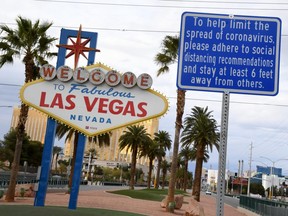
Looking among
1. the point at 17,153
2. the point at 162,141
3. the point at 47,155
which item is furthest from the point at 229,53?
the point at 162,141

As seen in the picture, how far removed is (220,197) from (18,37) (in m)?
21.5

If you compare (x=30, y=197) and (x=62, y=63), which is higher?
(x=62, y=63)

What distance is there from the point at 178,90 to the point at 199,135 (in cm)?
1508

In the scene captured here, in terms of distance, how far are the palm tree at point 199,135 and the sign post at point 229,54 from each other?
36263mm

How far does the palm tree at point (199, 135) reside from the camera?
41234 mm

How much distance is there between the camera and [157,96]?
14.3 m

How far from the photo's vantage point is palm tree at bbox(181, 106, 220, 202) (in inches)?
1623

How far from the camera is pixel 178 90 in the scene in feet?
89.9

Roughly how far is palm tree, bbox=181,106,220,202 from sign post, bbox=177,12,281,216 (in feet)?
119

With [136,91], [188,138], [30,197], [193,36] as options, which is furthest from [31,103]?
[188,138]

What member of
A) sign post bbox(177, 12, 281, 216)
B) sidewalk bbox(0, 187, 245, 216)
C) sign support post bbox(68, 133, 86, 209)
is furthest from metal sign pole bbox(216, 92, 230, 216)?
sidewalk bbox(0, 187, 245, 216)

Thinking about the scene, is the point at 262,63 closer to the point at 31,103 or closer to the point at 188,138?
the point at 31,103

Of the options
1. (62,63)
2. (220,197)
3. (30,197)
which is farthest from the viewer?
(30,197)

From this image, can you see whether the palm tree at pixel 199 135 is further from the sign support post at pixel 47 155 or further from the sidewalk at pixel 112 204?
the sign support post at pixel 47 155
